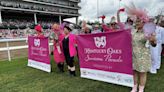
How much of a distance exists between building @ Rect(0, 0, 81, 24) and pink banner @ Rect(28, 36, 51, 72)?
51.4m

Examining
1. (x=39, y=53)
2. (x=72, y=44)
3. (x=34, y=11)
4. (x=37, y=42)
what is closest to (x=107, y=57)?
(x=72, y=44)

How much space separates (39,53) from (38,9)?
6206 cm

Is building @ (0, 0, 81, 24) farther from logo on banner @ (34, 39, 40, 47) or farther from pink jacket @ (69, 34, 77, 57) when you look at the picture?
pink jacket @ (69, 34, 77, 57)

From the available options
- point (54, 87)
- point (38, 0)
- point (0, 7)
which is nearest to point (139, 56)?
point (54, 87)

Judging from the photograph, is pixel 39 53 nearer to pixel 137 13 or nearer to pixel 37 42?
pixel 37 42

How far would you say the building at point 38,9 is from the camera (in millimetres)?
59656

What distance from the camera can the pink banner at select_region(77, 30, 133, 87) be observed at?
16.2 feet

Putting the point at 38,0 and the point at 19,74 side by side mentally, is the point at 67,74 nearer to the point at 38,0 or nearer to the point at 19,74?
the point at 19,74

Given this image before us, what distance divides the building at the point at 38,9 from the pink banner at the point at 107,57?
54.5 meters

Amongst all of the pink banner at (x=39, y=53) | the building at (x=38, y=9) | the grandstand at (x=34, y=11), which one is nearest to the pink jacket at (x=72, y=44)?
the pink banner at (x=39, y=53)

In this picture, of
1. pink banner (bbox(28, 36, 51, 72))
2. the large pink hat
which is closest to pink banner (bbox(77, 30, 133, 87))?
the large pink hat

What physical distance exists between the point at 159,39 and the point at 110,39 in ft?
8.30

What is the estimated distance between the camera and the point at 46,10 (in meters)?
71.7

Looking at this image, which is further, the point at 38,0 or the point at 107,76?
the point at 38,0
